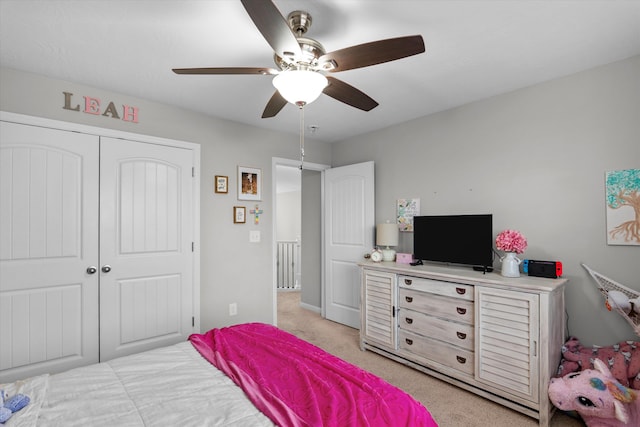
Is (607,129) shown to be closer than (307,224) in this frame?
Yes

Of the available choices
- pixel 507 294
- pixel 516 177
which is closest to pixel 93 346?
pixel 507 294

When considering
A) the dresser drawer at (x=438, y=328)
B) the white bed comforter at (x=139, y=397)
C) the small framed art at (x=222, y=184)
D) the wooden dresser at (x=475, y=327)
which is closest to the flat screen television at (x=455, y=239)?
the wooden dresser at (x=475, y=327)

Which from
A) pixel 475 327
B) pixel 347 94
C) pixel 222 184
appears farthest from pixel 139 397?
pixel 222 184

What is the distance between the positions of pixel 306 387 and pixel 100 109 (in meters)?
2.83

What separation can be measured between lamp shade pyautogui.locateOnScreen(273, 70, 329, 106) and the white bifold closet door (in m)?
1.96

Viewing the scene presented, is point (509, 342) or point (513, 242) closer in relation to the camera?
point (509, 342)

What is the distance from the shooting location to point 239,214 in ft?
11.8

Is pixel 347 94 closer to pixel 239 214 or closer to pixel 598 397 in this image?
pixel 239 214

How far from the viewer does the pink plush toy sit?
6.05ft

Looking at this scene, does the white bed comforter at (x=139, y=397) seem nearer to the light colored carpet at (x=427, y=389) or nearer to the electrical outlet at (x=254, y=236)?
the light colored carpet at (x=427, y=389)

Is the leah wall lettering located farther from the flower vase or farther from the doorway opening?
the flower vase

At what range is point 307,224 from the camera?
5.00m

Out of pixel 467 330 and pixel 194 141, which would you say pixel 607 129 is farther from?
pixel 194 141

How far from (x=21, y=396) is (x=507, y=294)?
2767 mm
